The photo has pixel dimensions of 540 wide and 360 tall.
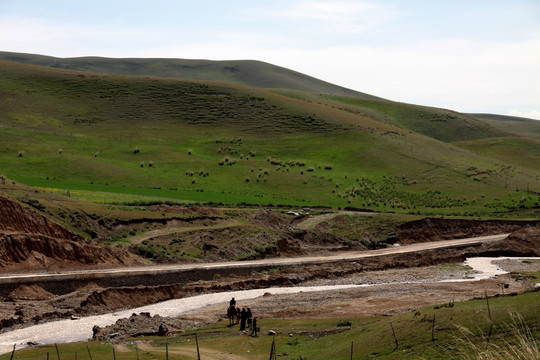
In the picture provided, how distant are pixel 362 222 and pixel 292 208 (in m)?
9.92

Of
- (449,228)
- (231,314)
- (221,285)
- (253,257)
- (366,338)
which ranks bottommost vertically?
(253,257)

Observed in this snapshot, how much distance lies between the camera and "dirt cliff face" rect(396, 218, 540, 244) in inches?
3743

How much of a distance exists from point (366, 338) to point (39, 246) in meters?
34.9

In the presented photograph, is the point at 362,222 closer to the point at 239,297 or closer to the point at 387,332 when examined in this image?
the point at 239,297

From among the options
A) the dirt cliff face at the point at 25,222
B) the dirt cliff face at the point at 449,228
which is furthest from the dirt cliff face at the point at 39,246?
the dirt cliff face at the point at 449,228

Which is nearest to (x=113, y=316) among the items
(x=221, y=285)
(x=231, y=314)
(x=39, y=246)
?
(x=231, y=314)

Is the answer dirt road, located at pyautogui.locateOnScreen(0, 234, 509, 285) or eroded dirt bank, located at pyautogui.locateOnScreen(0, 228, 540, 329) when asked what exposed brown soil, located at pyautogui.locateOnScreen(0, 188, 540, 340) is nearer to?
eroded dirt bank, located at pyautogui.locateOnScreen(0, 228, 540, 329)

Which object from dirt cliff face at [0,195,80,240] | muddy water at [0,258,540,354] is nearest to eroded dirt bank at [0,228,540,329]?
muddy water at [0,258,540,354]

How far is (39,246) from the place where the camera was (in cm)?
6156

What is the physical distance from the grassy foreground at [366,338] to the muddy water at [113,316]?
3.42 metres

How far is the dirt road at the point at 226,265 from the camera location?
178 ft

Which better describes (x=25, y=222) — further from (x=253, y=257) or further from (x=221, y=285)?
(x=253, y=257)

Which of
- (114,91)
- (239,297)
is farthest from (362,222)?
(114,91)

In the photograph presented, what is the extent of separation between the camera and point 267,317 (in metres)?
Answer: 48.4
